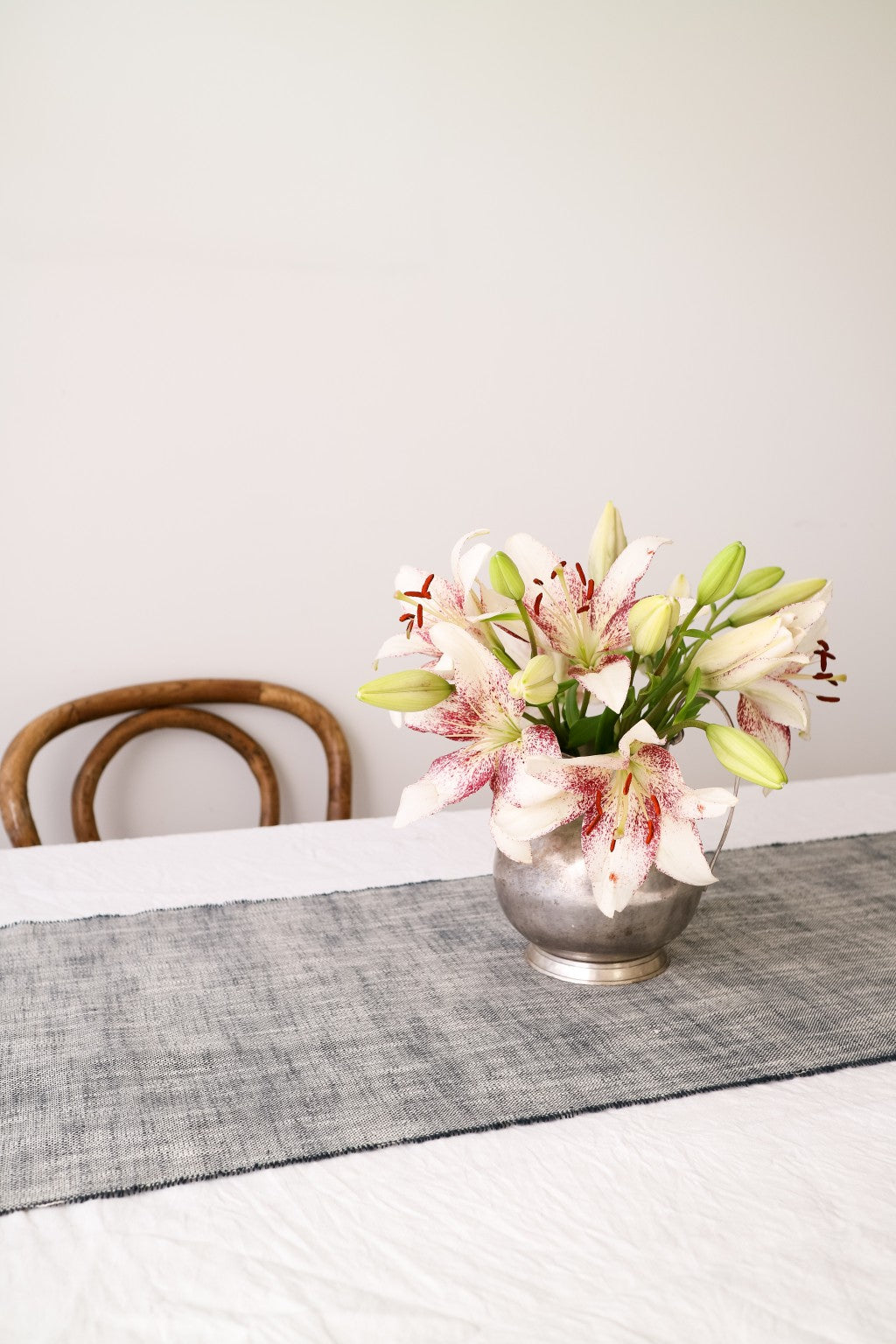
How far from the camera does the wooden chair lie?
177cm

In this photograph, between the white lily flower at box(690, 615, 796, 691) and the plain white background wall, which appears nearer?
the white lily flower at box(690, 615, 796, 691)

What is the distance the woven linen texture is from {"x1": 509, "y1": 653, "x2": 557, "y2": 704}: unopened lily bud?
260 mm

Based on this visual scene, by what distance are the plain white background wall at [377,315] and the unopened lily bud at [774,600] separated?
122 centimetres

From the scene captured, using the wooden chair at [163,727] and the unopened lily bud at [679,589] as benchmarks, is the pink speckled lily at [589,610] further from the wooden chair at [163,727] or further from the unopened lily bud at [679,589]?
the wooden chair at [163,727]

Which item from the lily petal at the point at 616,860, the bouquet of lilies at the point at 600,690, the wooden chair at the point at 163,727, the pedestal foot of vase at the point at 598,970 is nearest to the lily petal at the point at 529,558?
the bouquet of lilies at the point at 600,690

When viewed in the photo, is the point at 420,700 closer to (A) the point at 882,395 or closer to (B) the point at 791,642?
(B) the point at 791,642

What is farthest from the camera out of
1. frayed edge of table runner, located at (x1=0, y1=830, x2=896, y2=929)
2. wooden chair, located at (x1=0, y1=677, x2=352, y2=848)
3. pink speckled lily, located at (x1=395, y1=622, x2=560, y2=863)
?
wooden chair, located at (x1=0, y1=677, x2=352, y2=848)

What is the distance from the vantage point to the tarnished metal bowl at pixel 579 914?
930 mm

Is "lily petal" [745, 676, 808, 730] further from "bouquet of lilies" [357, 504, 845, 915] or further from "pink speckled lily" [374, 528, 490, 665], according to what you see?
"pink speckled lily" [374, 528, 490, 665]

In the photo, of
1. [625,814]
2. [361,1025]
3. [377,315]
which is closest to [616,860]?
[625,814]

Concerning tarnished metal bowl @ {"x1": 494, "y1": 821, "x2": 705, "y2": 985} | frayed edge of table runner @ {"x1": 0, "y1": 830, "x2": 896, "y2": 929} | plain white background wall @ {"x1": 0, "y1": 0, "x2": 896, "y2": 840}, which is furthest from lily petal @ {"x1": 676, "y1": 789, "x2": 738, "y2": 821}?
plain white background wall @ {"x1": 0, "y1": 0, "x2": 896, "y2": 840}

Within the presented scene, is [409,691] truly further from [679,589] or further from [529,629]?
[679,589]

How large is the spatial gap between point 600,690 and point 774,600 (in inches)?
8.2

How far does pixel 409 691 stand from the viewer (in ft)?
2.94
